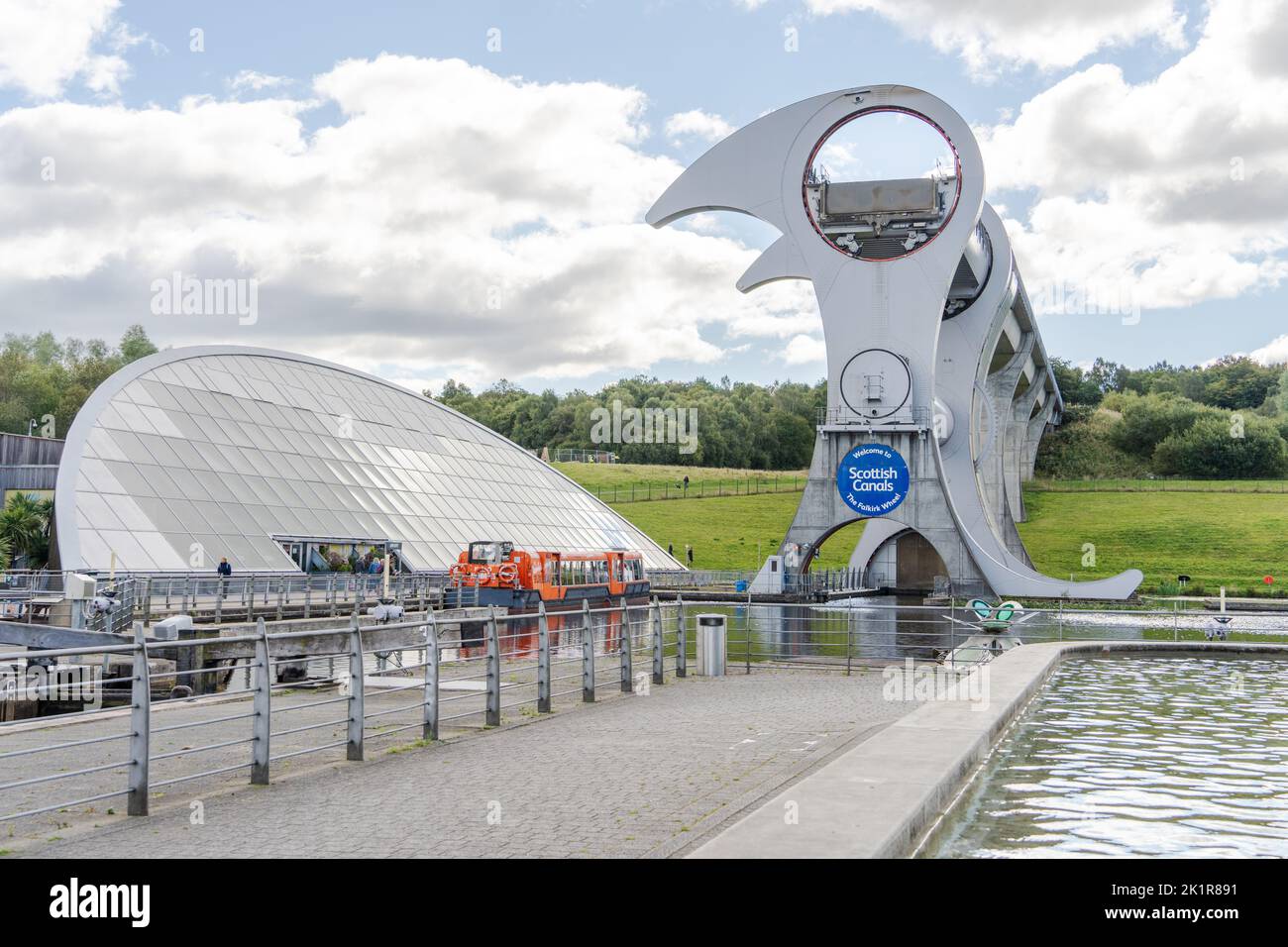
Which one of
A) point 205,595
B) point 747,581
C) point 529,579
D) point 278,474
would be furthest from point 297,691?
point 747,581

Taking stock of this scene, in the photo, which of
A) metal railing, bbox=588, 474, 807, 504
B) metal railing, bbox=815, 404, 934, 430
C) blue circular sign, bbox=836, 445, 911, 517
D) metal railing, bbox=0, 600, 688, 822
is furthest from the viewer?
metal railing, bbox=588, 474, 807, 504

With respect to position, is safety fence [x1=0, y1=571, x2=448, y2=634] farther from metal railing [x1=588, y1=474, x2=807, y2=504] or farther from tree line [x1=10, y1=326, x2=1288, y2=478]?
tree line [x1=10, y1=326, x2=1288, y2=478]

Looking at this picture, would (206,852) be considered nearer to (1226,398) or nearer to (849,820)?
(849,820)

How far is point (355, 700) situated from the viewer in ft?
33.6

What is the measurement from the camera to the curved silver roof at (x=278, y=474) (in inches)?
1277

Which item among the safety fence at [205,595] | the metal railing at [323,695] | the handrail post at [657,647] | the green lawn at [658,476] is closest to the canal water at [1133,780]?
the metal railing at [323,695]

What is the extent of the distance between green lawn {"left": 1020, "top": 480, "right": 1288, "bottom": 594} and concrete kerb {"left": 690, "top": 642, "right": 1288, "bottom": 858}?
147 ft

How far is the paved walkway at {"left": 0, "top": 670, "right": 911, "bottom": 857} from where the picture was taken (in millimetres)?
6973

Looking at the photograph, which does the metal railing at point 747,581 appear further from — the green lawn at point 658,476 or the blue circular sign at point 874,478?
the green lawn at point 658,476

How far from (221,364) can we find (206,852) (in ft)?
131

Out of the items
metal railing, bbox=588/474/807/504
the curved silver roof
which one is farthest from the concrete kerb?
metal railing, bbox=588/474/807/504

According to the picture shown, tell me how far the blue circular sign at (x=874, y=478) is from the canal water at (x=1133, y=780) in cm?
2657
